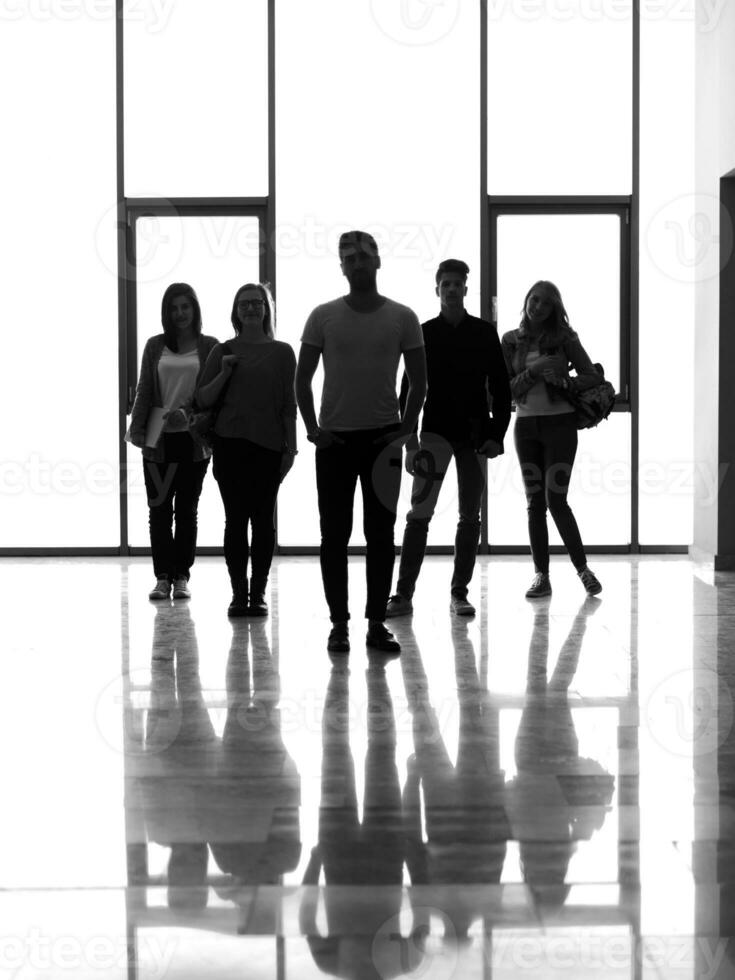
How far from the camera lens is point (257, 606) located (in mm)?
5000

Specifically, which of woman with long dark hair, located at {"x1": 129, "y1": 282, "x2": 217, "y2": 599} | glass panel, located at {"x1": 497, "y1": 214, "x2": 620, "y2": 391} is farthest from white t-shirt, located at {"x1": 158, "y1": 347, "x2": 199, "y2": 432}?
glass panel, located at {"x1": 497, "y1": 214, "x2": 620, "y2": 391}

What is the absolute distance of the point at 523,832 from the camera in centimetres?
234

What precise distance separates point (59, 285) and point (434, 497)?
10.9ft

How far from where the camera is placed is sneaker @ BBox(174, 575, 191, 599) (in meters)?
5.49

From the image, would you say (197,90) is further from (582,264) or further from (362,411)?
(362,411)

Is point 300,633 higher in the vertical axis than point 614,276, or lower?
lower

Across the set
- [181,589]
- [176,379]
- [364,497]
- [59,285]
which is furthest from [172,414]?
[59,285]

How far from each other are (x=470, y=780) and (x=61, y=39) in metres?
5.76

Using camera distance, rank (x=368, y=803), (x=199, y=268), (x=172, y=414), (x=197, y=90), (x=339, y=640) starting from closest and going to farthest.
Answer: (x=368, y=803) → (x=339, y=640) → (x=172, y=414) → (x=197, y=90) → (x=199, y=268)

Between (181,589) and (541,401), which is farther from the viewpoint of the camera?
(181,589)

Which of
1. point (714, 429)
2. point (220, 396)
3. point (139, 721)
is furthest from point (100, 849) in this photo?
point (714, 429)

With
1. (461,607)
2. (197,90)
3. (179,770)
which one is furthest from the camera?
(197,90)

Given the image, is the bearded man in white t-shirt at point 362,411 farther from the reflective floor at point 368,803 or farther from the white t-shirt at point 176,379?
the white t-shirt at point 176,379

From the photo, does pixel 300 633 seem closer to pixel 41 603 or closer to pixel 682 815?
pixel 41 603
